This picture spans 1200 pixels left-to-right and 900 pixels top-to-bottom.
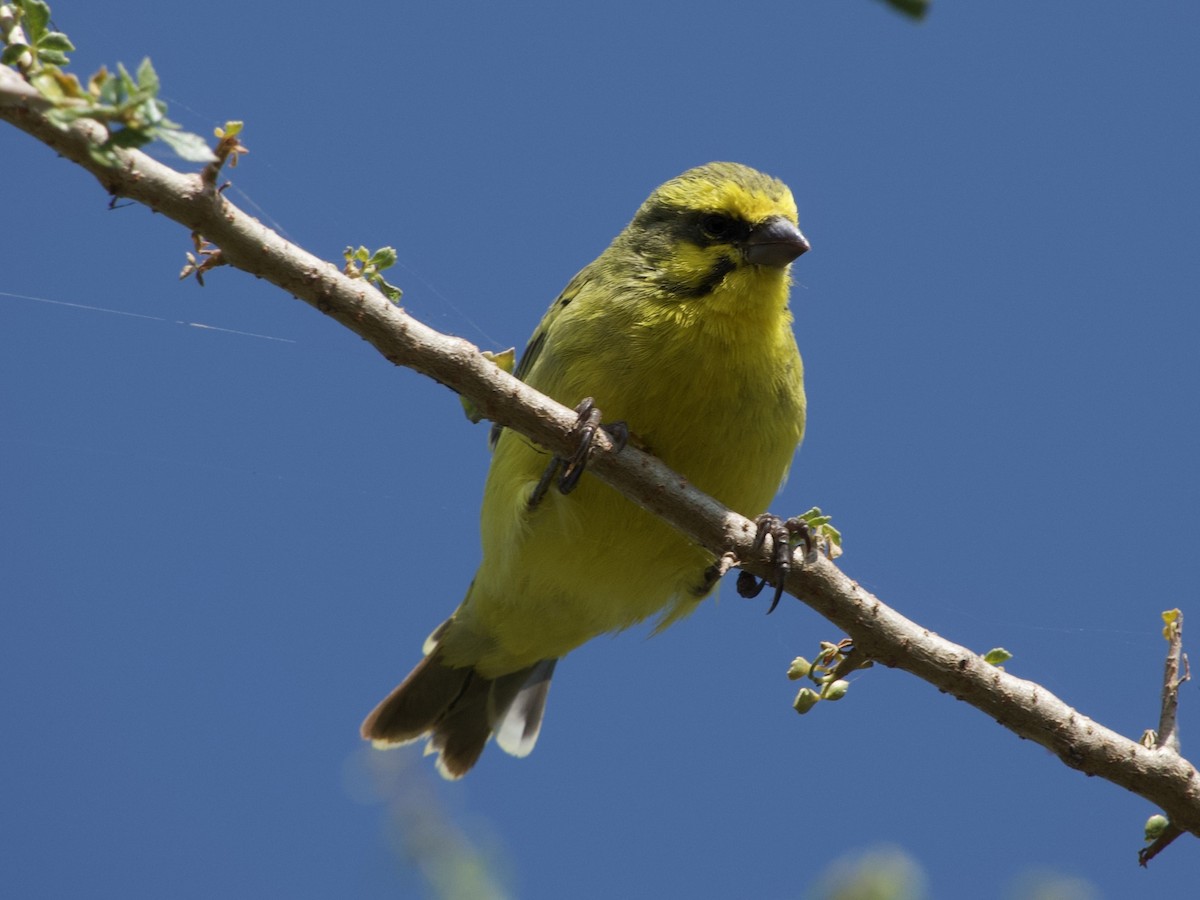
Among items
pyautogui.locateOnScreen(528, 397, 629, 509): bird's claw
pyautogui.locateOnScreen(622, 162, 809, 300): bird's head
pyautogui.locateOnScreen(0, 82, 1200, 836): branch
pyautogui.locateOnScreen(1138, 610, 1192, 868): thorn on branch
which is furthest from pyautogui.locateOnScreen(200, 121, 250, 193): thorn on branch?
pyautogui.locateOnScreen(1138, 610, 1192, 868): thorn on branch

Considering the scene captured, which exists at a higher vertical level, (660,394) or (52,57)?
(660,394)

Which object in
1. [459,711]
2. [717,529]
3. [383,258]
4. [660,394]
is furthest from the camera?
[459,711]

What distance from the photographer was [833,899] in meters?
2.74

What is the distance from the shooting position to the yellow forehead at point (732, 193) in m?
4.28

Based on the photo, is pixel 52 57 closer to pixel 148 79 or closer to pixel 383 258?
pixel 148 79

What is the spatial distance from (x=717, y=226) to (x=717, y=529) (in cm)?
138

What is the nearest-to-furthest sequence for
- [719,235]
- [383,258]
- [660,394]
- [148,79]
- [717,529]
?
1. [148,79]
2. [383,258]
3. [717,529]
4. [660,394]
5. [719,235]

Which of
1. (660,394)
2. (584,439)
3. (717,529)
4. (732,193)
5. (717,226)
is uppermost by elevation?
(732,193)

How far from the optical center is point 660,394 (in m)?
3.90

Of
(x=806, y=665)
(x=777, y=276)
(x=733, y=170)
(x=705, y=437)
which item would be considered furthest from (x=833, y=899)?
(x=733, y=170)

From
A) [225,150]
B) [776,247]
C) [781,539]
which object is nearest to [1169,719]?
[781,539]

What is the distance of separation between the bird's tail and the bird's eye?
2.21m

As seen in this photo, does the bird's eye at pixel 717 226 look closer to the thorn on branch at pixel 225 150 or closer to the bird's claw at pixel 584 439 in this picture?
the bird's claw at pixel 584 439

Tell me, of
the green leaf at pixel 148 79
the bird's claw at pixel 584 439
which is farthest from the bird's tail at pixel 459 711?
the green leaf at pixel 148 79
